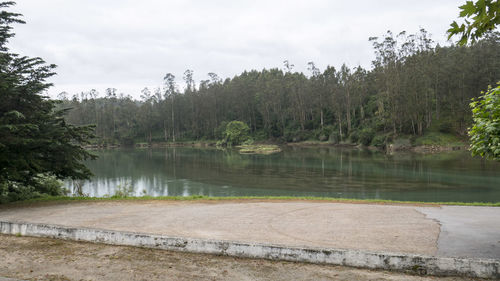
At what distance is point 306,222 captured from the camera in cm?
888

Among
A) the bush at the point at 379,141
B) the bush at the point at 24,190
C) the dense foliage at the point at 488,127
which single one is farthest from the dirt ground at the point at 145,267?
the bush at the point at 379,141

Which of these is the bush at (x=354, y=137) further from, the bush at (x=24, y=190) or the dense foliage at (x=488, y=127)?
the dense foliage at (x=488, y=127)

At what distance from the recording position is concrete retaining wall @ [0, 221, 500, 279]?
5.21m

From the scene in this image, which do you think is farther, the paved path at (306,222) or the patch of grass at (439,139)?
the patch of grass at (439,139)

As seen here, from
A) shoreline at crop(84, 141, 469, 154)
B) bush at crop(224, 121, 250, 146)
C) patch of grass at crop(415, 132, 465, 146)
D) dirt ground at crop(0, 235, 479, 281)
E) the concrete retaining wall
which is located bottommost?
dirt ground at crop(0, 235, 479, 281)

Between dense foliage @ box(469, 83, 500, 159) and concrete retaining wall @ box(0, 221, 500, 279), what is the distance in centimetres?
161

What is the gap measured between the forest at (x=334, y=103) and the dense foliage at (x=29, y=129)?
9.91m

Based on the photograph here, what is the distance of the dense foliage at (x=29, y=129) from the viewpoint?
11000mm

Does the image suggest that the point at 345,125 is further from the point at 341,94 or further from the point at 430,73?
the point at 430,73

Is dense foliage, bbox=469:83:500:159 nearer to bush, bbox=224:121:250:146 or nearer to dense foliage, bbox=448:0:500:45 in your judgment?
dense foliage, bbox=448:0:500:45

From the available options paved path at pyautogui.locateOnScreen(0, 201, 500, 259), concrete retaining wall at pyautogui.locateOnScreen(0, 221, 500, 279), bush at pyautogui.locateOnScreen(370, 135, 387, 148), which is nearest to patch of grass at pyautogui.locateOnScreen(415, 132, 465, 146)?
bush at pyautogui.locateOnScreen(370, 135, 387, 148)

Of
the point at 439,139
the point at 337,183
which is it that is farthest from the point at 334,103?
the point at 337,183

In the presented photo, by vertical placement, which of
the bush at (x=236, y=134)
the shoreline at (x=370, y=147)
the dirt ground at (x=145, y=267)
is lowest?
the dirt ground at (x=145, y=267)

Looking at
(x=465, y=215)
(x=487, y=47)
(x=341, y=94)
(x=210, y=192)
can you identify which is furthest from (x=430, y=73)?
(x=465, y=215)
